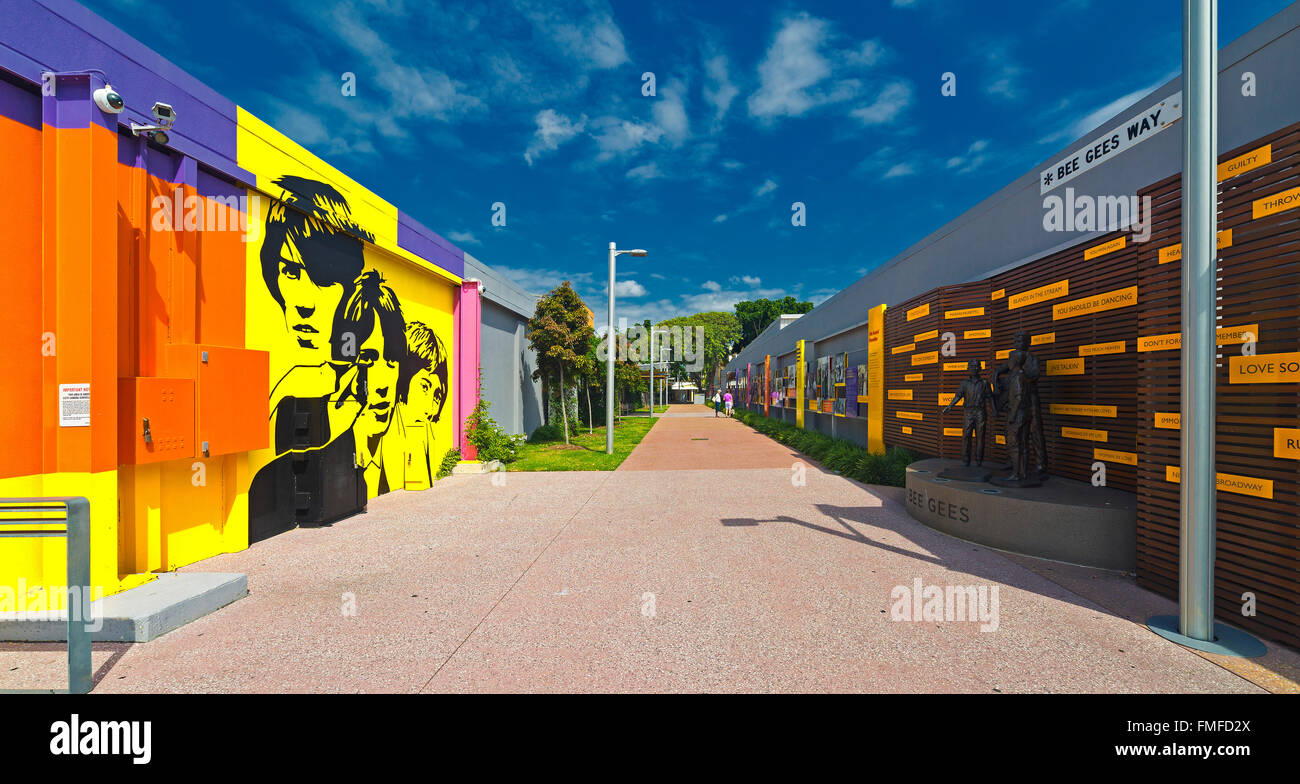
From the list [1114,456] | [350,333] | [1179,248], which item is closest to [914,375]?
[1114,456]

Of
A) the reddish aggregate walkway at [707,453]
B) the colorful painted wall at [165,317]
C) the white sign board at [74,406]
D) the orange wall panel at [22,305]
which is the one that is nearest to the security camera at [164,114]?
the colorful painted wall at [165,317]

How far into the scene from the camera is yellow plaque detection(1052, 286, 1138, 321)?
6.10m

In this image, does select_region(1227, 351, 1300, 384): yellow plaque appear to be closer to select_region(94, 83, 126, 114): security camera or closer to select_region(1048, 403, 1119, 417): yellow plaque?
select_region(1048, 403, 1119, 417): yellow plaque

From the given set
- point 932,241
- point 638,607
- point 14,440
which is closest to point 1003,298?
point 932,241

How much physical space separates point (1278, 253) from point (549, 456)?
14.1 m

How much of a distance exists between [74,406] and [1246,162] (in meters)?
9.81

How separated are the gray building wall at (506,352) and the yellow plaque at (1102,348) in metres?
12.2

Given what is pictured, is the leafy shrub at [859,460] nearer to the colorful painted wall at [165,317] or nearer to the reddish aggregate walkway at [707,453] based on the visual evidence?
the reddish aggregate walkway at [707,453]

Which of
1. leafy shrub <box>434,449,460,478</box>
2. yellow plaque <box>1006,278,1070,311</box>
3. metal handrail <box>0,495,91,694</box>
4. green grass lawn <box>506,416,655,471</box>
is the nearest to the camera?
metal handrail <box>0,495,91,694</box>

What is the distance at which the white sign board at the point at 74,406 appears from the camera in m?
4.07

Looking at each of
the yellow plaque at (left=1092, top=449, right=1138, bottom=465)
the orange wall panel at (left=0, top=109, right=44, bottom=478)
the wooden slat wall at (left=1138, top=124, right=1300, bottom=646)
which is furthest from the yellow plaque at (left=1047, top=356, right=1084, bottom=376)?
the orange wall panel at (left=0, top=109, right=44, bottom=478)

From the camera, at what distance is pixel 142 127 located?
15.8 ft

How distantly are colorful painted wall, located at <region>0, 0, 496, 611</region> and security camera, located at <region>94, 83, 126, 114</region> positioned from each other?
Answer: 3.7 inches

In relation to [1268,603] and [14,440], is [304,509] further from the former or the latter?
[1268,603]
